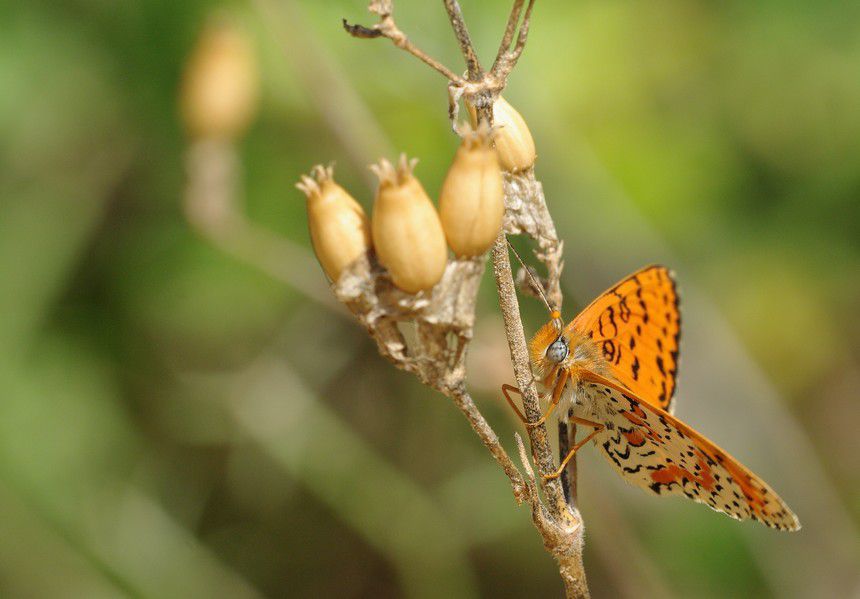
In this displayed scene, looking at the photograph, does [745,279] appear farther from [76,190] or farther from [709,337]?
[76,190]

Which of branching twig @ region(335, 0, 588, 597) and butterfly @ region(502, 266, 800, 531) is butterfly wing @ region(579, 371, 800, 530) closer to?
butterfly @ region(502, 266, 800, 531)

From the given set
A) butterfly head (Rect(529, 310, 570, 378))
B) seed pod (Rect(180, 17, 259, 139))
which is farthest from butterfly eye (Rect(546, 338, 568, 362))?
seed pod (Rect(180, 17, 259, 139))

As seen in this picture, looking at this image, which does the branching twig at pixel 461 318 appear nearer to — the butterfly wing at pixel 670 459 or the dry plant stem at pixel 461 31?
the dry plant stem at pixel 461 31

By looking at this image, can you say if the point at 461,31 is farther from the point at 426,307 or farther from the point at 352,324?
the point at 352,324

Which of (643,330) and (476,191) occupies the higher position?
(476,191)

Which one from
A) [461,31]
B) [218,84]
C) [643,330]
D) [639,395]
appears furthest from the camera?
[218,84]

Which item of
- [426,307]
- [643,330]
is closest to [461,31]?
[426,307]
